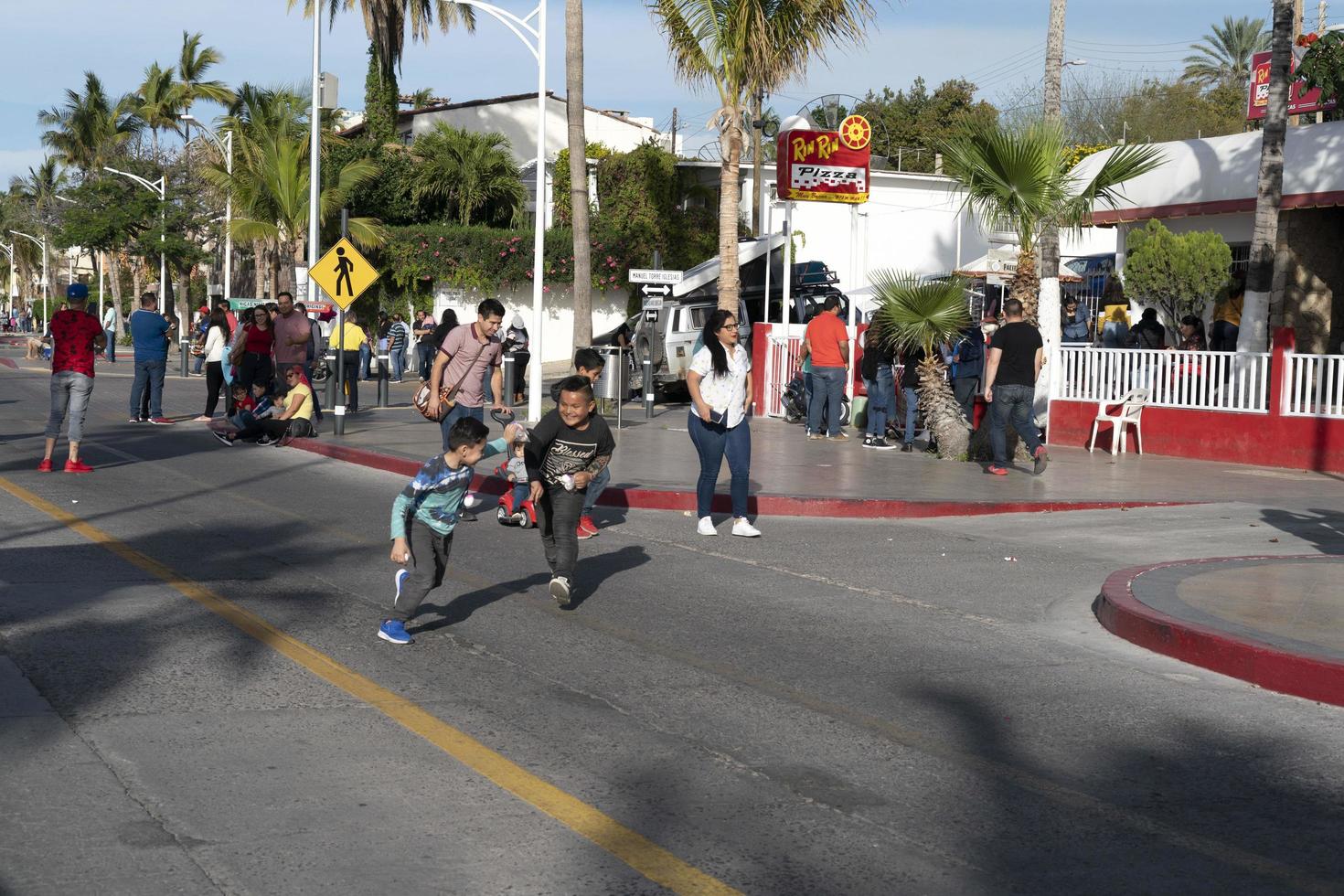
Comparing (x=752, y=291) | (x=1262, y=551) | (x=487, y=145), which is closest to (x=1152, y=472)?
(x=1262, y=551)

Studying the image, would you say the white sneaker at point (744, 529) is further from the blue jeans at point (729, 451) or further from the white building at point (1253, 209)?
the white building at point (1253, 209)

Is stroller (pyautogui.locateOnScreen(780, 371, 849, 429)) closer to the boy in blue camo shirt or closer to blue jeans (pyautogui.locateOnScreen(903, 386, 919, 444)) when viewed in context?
blue jeans (pyautogui.locateOnScreen(903, 386, 919, 444))

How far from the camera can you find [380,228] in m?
45.2

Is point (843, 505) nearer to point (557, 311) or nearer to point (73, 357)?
point (73, 357)

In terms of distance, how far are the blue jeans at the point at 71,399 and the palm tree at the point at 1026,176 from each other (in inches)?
418

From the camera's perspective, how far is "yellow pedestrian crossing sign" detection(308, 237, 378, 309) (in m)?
20.2

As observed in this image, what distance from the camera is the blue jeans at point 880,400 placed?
773 inches

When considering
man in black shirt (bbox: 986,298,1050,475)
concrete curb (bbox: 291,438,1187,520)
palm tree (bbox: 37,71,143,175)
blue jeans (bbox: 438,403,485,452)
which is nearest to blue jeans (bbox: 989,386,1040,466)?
man in black shirt (bbox: 986,298,1050,475)

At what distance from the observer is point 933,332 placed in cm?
1836

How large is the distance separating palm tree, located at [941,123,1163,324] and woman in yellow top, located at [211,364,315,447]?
910cm

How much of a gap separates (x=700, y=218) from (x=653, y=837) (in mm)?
42130

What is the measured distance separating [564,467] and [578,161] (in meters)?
16.2

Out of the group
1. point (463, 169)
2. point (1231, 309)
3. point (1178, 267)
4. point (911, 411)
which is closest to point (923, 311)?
point (911, 411)

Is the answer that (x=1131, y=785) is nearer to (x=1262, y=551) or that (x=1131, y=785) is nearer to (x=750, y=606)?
(x=750, y=606)
